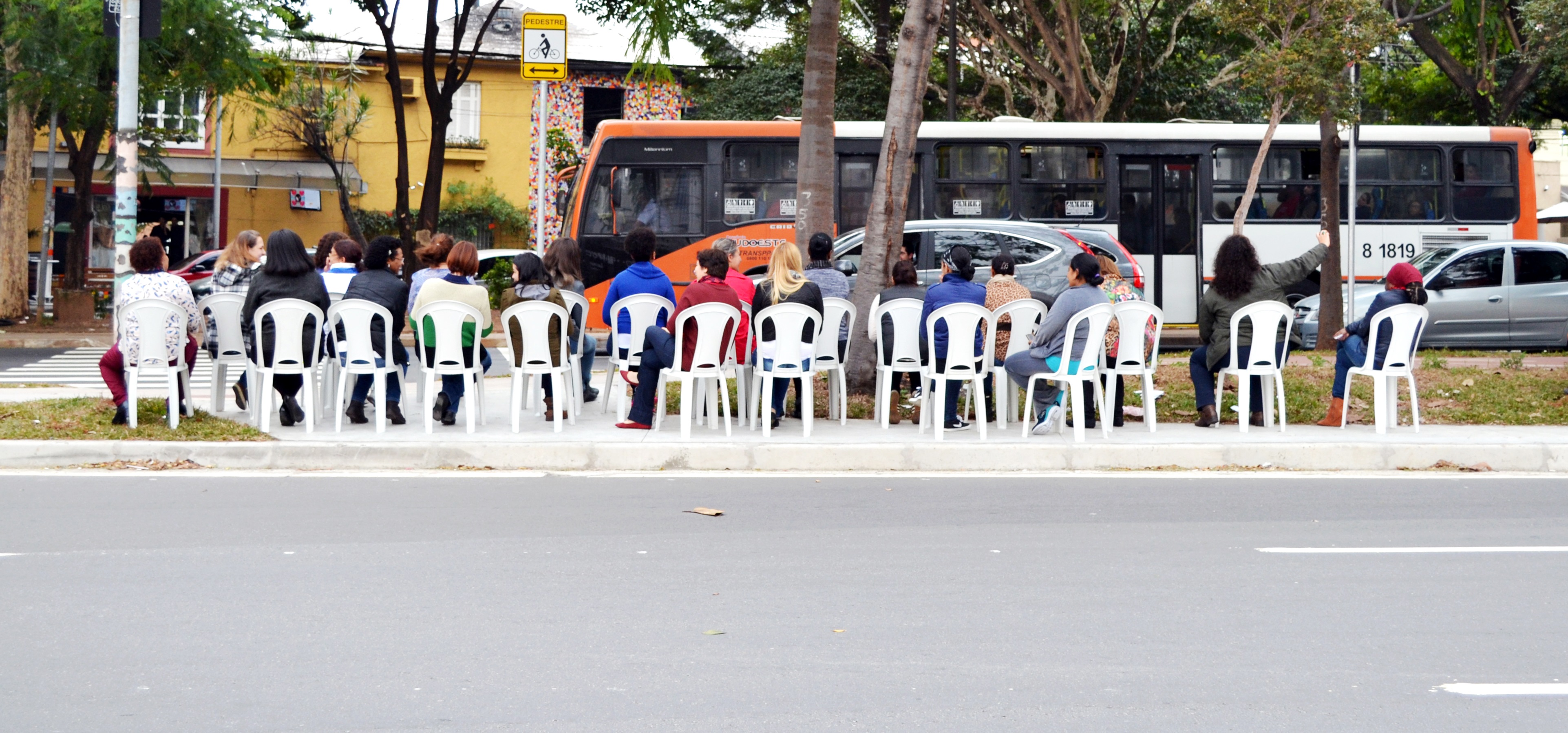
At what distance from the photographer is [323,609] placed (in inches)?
221

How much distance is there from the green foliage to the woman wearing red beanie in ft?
45.6

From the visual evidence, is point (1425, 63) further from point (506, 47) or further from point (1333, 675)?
point (1333, 675)

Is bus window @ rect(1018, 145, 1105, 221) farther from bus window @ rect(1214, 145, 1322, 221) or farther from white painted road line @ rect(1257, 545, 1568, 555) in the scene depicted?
white painted road line @ rect(1257, 545, 1568, 555)

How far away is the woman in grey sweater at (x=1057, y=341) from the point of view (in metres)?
10.5

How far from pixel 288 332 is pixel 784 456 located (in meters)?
3.56

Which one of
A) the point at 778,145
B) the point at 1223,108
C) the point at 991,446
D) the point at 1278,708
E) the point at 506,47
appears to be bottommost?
the point at 1278,708

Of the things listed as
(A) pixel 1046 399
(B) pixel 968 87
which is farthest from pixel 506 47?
(A) pixel 1046 399

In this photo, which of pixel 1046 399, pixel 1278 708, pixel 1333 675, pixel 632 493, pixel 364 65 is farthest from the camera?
pixel 364 65

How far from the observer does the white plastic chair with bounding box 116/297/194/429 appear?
32.4ft

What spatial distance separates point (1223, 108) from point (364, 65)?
19612mm

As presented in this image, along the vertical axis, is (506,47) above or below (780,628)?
above

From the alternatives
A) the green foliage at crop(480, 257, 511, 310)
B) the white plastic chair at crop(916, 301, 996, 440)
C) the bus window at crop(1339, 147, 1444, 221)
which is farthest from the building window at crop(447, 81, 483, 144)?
the white plastic chair at crop(916, 301, 996, 440)

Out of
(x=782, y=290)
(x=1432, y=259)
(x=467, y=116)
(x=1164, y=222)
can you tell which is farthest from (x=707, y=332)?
(x=467, y=116)

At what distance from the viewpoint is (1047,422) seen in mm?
10781
